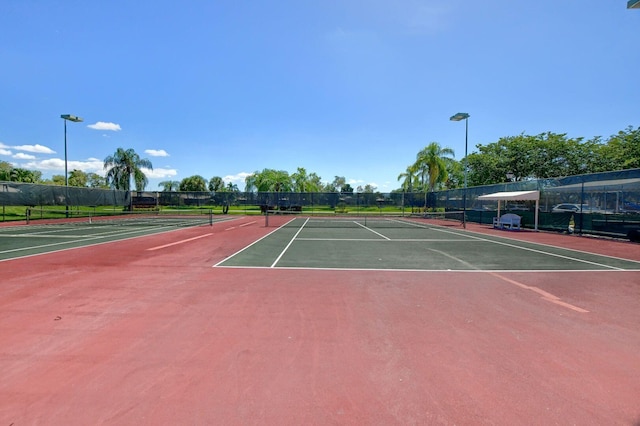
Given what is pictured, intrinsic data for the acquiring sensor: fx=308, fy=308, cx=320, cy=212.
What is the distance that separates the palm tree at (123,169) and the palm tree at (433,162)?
4756 centimetres

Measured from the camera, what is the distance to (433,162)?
1751 inches

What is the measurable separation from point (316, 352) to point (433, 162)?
44.6 m

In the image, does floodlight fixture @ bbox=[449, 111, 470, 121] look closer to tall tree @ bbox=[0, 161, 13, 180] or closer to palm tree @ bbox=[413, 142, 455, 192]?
palm tree @ bbox=[413, 142, 455, 192]

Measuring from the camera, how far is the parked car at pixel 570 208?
1930cm

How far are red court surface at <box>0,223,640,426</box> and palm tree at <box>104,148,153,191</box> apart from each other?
177 ft

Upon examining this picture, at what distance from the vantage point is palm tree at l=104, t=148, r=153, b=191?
53.2 metres

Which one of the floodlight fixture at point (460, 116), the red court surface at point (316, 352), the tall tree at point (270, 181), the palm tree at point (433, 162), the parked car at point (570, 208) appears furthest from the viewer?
the tall tree at point (270, 181)

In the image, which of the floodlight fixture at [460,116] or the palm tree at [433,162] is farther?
the palm tree at [433,162]

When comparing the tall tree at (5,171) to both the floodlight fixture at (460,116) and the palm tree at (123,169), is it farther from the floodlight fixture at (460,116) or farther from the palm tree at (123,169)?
the floodlight fixture at (460,116)

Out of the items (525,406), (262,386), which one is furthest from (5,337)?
(525,406)

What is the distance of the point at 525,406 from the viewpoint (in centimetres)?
296

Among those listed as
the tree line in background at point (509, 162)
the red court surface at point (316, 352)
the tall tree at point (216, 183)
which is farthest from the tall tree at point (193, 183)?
the red court surface at point (316, 352)

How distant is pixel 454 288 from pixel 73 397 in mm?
6748

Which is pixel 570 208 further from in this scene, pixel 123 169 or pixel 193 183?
pixel 193 183
